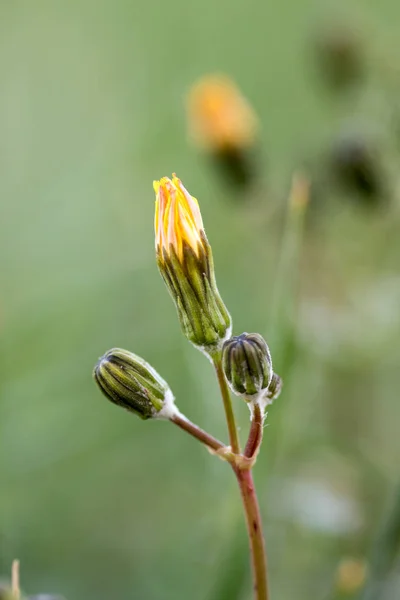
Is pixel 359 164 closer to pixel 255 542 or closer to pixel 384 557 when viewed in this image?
pixel 384 557

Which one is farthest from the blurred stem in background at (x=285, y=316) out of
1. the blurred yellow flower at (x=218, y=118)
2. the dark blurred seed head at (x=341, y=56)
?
the dark blurred seed head at (x=341, y=56)

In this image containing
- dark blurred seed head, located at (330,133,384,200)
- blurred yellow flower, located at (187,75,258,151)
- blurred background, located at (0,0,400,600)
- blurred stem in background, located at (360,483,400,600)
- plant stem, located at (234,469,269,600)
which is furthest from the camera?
blurred yellow flower, located at (187,75,258,151)

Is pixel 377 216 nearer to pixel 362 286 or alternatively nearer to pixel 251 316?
pixel 362 286

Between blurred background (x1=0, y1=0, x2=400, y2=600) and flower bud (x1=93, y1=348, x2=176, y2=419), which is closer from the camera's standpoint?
flower bud (x1=93, y1=348, x2=176, y2=419)

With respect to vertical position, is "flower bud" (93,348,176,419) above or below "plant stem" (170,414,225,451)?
above

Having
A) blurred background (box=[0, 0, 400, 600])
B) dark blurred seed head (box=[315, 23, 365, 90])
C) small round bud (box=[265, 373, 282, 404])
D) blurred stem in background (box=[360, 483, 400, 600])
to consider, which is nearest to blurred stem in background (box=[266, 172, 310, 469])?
blurred background (box=[0, 0, 400, 600])

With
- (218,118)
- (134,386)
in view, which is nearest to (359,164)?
(218,118)

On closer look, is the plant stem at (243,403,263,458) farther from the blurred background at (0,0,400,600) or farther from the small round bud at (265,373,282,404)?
the blurred background at (0,0,400,600)
